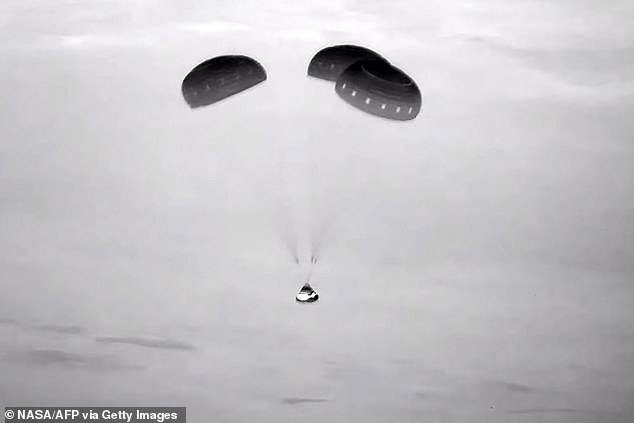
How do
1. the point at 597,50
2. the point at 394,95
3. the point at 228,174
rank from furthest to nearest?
the point at 228,174 < the point at 597,50 < the point at 394,95

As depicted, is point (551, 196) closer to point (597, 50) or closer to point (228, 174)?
point (597, 50)

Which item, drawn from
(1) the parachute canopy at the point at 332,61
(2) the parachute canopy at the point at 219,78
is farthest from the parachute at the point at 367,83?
(2) the parachute canopy at the point at 219,78

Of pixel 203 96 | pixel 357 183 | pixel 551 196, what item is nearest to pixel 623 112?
pixel 551 196

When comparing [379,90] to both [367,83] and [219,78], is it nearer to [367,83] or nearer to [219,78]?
[367,83]

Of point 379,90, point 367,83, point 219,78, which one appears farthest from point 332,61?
point 219,78

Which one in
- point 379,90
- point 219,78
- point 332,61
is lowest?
point 379,90

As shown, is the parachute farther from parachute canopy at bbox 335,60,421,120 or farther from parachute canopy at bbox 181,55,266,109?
parachute canopy at bbox 181,55,266,109
